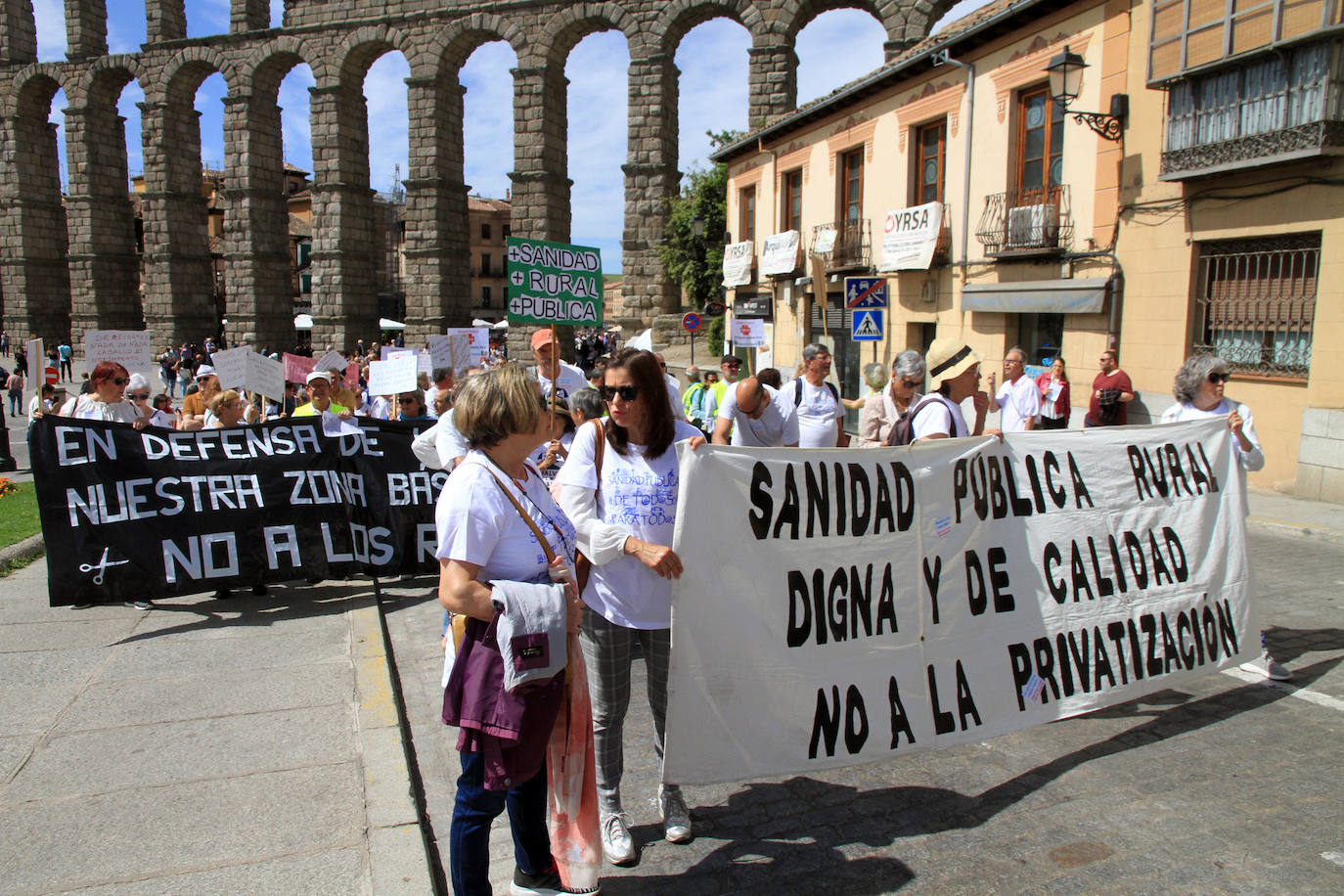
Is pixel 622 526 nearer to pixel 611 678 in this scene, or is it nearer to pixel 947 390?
pixel 611 678

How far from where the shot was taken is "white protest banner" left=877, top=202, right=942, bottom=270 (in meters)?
15.5

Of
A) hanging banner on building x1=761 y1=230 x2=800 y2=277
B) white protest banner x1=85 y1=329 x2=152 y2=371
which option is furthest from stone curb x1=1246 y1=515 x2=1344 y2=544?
hanging banner on building x1=761 y1=230 x2=800 y2=277

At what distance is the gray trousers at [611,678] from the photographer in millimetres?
3186

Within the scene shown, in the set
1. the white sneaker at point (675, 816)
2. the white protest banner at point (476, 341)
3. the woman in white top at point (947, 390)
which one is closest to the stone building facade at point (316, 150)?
the white protest banner at point (476, 341)

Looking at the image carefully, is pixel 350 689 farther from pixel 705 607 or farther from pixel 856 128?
pixel 856 128

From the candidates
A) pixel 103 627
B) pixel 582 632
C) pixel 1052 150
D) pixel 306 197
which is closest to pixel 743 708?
pixel 582 632

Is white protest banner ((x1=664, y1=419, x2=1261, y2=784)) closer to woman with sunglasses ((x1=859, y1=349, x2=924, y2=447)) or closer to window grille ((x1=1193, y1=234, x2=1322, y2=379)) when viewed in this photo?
woman with sunglasses ((x1=859, y1=349, x2=924, y2=447))

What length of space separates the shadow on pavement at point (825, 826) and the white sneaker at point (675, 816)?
0.10 metres

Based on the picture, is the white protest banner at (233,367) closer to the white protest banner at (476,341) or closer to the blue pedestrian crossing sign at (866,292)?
the white protest banner at (476,341)

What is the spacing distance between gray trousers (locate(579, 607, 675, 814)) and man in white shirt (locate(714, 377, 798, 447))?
8.57 ft

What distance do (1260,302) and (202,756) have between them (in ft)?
37.5

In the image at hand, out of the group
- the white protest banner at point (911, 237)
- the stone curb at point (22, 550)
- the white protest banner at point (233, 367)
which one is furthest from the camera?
the white protest banner at point (911, 237)

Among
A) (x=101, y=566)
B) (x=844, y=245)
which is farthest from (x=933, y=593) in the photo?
(x=844, y=245)

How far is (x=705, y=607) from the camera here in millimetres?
3189
